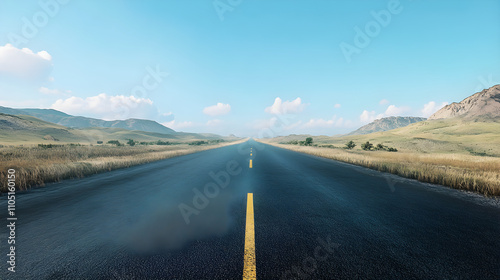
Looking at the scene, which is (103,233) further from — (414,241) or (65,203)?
(414,241)

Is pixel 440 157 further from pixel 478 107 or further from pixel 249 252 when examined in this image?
pixel 478 107

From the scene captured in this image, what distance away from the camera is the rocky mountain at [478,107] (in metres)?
134

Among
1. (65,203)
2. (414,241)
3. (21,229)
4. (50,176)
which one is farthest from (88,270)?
(50,176)

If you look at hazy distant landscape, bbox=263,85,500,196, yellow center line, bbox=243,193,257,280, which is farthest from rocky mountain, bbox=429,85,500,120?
yellow center line, bbox=243,193,257,280

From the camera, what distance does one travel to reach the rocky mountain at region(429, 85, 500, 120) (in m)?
134

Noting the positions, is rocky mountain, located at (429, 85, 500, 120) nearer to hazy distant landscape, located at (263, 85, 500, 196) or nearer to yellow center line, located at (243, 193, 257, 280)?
hazy distant landscape, located at (263, 85, 500, 196)

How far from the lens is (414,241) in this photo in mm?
3055

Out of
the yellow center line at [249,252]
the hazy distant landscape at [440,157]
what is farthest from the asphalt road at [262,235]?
the hazy distant landscape at [440,157]

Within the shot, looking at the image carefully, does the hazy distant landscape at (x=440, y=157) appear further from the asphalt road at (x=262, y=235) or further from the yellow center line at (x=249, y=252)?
the yellow center line at (x=249, y=252)

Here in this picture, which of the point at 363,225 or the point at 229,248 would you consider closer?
the point at 229,248

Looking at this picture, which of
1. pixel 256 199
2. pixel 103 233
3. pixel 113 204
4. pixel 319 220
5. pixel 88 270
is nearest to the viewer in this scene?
pixel 88 270

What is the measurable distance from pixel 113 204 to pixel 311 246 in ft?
16.6

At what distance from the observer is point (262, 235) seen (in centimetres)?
322

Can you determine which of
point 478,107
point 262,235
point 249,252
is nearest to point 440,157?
point 262,235
